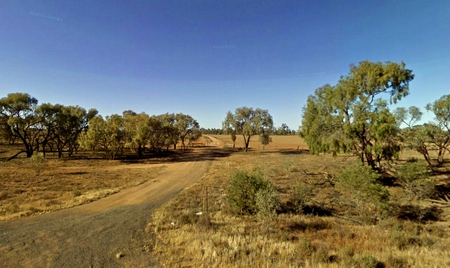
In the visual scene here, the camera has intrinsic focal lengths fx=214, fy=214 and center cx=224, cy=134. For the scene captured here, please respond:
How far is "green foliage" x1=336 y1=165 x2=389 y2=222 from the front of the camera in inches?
669

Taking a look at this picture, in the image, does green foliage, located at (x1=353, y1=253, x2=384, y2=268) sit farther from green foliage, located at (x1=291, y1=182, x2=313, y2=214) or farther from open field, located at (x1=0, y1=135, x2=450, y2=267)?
green foliage, located at (x1=291, y1=182, x2=313, y2=214)

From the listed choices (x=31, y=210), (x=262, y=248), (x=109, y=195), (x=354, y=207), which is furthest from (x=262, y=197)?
(x=31, y=210)

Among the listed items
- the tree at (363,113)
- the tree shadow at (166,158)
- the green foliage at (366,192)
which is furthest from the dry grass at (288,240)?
the tree shadow at (166,158)

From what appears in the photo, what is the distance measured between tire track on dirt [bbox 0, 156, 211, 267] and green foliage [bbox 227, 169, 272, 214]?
6.50 m

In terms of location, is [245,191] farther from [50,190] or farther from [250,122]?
[250,122]

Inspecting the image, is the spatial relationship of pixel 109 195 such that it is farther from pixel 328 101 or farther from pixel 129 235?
pixel 328 101

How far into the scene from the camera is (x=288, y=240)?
1158 centimetres

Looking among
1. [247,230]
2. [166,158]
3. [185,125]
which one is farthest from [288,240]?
[185,125]

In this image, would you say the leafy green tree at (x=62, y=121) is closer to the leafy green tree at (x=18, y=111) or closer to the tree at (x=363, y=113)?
the leafy green tree at (x=18, y=111)

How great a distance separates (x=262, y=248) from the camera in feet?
33.6

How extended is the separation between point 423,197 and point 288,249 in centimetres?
1930

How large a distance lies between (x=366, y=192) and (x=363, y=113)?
8.44m

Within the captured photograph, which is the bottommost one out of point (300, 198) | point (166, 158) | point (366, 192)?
point (300, 198)

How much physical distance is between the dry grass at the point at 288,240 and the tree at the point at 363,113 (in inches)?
253
